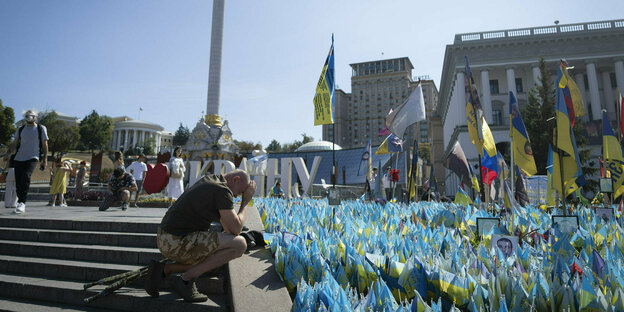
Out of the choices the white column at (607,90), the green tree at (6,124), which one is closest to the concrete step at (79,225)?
the green tree at (6,124)

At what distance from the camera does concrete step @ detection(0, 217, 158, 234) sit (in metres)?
5.36

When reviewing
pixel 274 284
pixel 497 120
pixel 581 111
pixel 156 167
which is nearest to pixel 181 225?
pixel 274 284

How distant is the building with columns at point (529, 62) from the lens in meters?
34.2

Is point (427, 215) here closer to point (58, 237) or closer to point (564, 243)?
point (564, 243)

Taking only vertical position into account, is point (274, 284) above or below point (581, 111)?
below

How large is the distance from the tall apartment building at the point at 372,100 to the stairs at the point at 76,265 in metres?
108

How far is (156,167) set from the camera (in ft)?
37.2

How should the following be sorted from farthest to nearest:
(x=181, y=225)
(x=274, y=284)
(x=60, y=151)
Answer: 1. (x=60, y=151)
2. (x=181, y=225)
3. (x=274, y=284)

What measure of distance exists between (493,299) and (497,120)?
137ft

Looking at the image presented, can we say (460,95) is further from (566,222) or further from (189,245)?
(189,245)

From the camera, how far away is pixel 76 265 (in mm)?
4312

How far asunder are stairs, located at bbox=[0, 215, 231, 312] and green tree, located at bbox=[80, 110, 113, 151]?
73043 millimetres

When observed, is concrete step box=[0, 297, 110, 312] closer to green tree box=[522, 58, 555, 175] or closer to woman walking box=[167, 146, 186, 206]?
woman walking box=[167, 146, 186, 206]

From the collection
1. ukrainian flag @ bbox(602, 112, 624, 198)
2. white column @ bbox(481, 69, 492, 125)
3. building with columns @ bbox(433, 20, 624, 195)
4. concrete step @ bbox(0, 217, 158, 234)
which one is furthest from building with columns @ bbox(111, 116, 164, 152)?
ukrainian flag @ bbox(602, 112, 624, 198)
